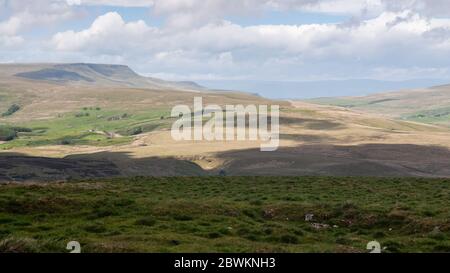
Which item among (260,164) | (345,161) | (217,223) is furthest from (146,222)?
(345,161)

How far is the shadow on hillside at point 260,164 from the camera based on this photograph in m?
117

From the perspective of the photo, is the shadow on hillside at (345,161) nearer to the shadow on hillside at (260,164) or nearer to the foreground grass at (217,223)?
the shadow on hillside at (260,164)

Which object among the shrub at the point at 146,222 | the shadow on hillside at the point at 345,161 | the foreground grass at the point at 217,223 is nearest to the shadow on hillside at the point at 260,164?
the shadow on hillside at the point at 345,161

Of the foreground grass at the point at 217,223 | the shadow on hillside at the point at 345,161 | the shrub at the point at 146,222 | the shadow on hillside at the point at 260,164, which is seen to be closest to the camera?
the foreground grass at the point at 217,223

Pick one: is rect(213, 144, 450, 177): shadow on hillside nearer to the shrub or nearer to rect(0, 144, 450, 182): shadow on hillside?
rect(0, 144, 450, 182): shadow on hillside

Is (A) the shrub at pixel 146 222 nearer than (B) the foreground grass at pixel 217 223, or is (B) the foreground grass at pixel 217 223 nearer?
(B) the foreground grass at pixel 217 223

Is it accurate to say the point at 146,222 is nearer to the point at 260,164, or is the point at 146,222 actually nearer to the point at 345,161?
the point at 260,164

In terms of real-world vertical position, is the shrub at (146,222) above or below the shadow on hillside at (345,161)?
above

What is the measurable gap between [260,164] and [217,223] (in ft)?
357

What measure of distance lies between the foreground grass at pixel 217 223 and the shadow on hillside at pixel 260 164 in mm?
75818

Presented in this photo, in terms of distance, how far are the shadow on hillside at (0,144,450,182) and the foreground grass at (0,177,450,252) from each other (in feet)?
249
